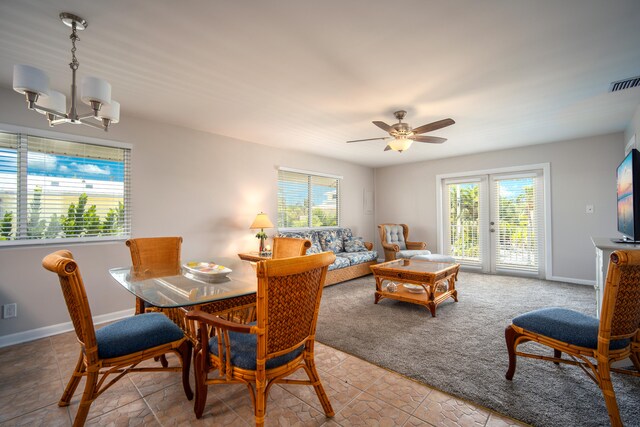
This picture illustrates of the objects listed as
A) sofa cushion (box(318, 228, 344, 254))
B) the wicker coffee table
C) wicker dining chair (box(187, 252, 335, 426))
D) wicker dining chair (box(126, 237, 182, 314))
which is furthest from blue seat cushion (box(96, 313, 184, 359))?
sofa cushion (box(318, 228, 344, 254))

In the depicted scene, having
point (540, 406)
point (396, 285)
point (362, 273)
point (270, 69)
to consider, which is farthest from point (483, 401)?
point (362, 273)

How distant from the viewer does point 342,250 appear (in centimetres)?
568

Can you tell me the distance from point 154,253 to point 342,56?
243cm

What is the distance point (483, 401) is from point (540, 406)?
0.31 meters

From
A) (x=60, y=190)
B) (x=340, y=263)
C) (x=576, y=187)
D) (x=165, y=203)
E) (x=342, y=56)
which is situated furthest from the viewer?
(x=340, y=263)

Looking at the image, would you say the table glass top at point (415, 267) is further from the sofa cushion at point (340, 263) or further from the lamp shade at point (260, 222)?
the lamp shade at point (260, 222)

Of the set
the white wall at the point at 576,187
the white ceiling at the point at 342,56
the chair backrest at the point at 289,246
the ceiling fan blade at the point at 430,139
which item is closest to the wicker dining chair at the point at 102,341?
the chair backrest at the point at 289,246

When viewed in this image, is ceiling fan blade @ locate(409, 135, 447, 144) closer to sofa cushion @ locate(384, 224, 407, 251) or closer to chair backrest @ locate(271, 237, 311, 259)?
chair backrest @ locate(271, 237, 311, 259)

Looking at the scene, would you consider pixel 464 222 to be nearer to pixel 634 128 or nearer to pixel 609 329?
pixel 634 128

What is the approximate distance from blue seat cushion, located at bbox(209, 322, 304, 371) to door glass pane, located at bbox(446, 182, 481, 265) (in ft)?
17.1

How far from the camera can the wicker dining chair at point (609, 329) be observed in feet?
4.79

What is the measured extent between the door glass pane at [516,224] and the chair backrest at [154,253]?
5482 millimetres

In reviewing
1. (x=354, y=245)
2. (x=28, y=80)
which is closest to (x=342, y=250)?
(x=354, y=245)

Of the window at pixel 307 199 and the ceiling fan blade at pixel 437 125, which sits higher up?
the ceiling fan blade at pixel 437 125
